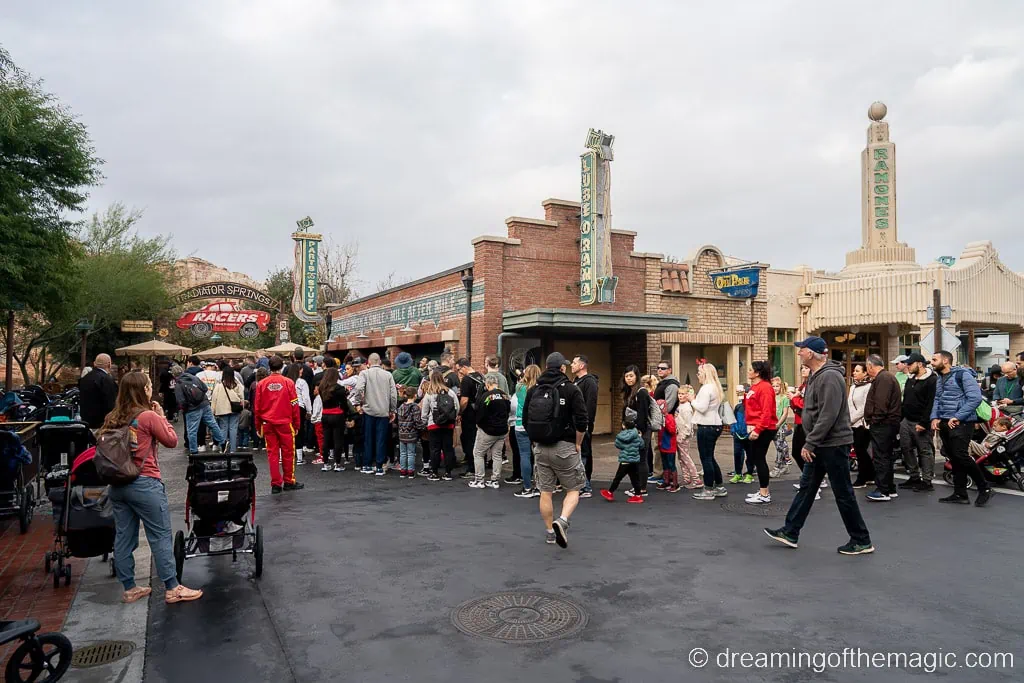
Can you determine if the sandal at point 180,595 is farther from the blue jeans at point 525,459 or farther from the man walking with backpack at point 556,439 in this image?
the blue jeans at point 525,459

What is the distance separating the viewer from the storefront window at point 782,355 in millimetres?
20375

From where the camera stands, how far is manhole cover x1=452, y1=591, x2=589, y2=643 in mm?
4551

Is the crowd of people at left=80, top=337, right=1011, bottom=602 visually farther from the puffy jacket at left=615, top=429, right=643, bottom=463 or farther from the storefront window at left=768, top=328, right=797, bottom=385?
the storefront window at left=768, top=328, right=797, bottom=385

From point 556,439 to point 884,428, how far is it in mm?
5102

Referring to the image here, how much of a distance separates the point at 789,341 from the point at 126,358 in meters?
26.1

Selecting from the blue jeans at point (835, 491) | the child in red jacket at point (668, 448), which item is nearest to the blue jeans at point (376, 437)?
the child in red jacket at point (668, 448)

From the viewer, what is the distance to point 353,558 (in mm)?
6363

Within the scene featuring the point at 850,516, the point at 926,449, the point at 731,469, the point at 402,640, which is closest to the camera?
the point at 402,640

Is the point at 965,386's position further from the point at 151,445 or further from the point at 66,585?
the point at 66,585

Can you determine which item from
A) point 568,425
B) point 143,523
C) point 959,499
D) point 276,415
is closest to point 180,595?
point 143,523

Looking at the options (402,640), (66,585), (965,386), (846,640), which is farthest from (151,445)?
(965,386)

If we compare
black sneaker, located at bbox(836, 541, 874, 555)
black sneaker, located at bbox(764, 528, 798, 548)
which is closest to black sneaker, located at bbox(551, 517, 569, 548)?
black sneaker, located at bbox(764, 528, 798, 548)

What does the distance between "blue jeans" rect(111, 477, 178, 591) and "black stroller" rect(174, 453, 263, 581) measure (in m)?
0.31

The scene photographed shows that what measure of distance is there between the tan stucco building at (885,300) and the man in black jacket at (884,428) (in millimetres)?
11133
